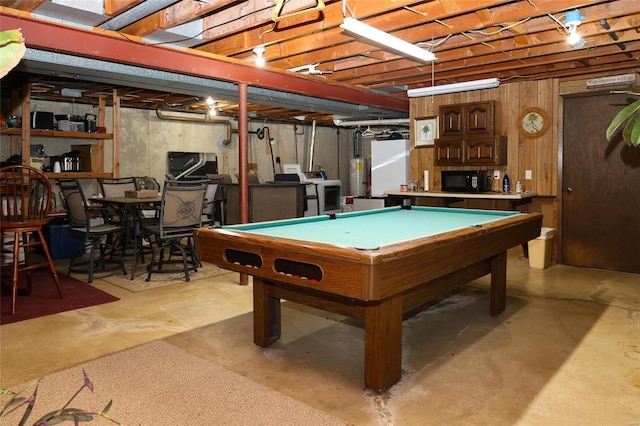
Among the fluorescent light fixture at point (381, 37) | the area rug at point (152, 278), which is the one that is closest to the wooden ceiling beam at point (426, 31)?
the fluorescent light fixture at point (381, 37)

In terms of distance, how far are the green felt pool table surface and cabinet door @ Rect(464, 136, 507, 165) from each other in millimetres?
2012

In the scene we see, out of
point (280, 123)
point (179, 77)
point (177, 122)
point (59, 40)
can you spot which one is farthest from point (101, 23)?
point (280, 123)

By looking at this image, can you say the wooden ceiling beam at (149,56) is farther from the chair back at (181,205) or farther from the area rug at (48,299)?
the area rug at (48,299)

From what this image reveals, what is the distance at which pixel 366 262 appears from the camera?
2152 millimetres

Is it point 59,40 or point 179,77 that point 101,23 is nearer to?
point 59,40

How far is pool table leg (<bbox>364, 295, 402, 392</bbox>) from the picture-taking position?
2.54 m

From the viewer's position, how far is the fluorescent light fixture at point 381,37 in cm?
305

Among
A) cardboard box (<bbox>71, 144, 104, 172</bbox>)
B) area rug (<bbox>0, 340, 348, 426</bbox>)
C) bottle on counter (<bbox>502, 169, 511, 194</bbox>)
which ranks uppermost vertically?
cardboard box (<bbox>71, 144, 104, 172</bbox>)

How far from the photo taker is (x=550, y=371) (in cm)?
284

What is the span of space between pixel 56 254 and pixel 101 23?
3.79 metres

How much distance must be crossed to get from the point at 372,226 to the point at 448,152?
11.4 ft

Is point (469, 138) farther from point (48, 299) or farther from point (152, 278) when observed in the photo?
point (48, 299)

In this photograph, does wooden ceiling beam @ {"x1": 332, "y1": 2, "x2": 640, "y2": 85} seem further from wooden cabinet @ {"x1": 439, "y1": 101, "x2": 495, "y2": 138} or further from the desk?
the desk

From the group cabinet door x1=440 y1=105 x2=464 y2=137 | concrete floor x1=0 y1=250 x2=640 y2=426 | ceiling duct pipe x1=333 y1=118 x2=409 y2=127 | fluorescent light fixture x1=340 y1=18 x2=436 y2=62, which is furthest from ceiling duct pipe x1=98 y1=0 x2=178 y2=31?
ceiling duct pipe x1=333 y1=118 x2=409 y2=127
